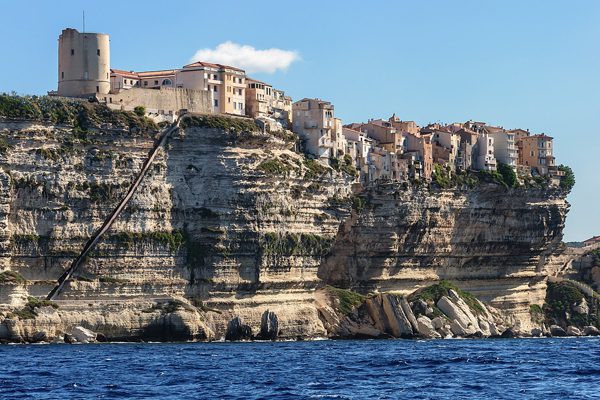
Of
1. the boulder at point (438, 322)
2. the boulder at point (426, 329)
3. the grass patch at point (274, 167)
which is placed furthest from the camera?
the boulder at point (438, 322)

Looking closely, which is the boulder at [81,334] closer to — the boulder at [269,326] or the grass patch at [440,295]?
the boulder at [269,326]

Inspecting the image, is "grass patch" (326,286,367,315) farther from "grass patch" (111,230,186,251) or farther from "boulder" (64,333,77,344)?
"boulder" (64,333,77,344)

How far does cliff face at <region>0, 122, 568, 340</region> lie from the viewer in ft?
283

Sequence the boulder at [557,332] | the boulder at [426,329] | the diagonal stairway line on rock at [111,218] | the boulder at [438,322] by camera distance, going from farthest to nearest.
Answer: the boulder at [557,332]
the boulder at [438,322]
the boulder at [426,329]
the diagonal stairway line on rock at [111,218]

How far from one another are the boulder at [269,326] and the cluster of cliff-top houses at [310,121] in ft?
44.7

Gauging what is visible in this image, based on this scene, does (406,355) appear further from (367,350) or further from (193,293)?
(193,293)

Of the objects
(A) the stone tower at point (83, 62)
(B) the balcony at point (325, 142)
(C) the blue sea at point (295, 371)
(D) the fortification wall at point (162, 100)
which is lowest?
(C) the blue sea at point (295, 371)

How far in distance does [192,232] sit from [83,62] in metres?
12.5

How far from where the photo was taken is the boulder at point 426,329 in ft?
326

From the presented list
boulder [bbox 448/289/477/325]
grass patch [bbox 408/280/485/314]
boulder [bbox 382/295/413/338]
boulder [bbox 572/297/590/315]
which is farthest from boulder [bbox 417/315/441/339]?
boulder [bbox 572/297/590/315]

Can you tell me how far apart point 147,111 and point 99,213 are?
9114mm

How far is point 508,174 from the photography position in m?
119

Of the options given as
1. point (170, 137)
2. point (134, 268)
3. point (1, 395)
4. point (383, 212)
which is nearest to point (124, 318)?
point (134, 268)

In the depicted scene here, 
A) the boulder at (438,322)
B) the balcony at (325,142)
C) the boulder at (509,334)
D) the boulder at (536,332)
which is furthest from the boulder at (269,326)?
the boulder at (536,332)
